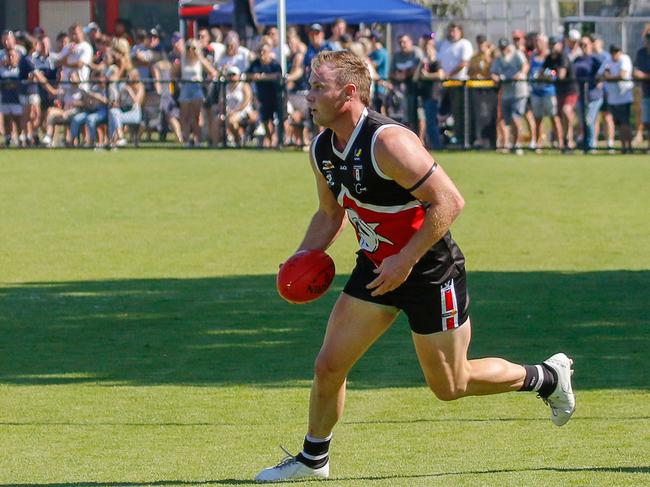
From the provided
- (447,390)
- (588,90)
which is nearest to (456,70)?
(588,90)

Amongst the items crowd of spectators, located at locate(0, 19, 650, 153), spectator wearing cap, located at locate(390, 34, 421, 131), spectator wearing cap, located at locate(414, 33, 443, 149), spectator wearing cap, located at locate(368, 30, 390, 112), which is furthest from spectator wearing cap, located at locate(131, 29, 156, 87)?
spectator wearing cap, located at locate(414, 33, 443, 149)

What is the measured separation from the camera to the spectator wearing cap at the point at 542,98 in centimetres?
2523

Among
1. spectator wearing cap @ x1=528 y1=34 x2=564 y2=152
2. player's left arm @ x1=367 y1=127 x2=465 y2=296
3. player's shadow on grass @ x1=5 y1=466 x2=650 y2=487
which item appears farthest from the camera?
spectator wearing cap @ x1=528 y1=34 x2=564 y2=152

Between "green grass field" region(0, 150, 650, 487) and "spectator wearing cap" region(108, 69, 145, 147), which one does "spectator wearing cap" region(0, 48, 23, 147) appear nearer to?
"spectator wearing cap" region(108, 69, 145, 147)

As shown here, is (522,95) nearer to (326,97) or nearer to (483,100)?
(483,100)

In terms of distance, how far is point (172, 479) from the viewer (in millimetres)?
6590

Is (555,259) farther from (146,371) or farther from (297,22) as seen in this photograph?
(297,22)

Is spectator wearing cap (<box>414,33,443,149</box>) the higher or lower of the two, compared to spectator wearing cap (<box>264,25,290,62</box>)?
lower

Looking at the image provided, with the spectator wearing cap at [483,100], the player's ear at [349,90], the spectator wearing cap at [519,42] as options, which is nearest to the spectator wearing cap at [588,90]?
the spectator wearing cap at [519,42]

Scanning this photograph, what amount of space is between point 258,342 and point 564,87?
613 inches

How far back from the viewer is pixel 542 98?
25.3 m

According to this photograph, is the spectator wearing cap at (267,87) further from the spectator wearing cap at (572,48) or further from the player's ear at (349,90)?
the player's ear at (349,90)

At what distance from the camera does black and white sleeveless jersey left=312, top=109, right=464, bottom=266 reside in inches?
250

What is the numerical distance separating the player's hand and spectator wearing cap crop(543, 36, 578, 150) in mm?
19231
